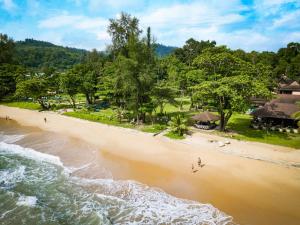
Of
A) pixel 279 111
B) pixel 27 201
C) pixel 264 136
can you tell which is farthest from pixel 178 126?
pixel 27 201

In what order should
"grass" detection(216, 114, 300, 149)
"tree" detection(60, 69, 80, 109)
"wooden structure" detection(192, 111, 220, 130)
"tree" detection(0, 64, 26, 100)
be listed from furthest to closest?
"tree" detection(0, 64, 26, 100) → "tree" detection(60, 69, 80, 109) → "wooden structure" detection(192, 111, 220, 130) → "grass" detection(216, 114, 300, 149)

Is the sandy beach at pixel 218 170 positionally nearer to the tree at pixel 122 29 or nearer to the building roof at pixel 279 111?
the building roof at pixel 279 111

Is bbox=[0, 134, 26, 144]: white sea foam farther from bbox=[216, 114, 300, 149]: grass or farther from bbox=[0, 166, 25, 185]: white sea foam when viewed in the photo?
bbox=[216, 114, 300, 149]: grass

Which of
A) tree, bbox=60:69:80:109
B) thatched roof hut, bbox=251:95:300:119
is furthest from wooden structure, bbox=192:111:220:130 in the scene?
tree, bbox=60:69:80:109

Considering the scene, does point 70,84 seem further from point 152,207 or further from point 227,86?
point 152,207

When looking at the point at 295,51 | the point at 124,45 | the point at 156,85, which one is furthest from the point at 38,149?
the point at 295,51

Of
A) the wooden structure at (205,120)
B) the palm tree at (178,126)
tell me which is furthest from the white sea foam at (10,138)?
the wooden structure at (205,120)

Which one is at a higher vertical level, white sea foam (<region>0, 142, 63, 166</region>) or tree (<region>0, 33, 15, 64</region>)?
tree (<region>0, 33, 15, 64</region>)
